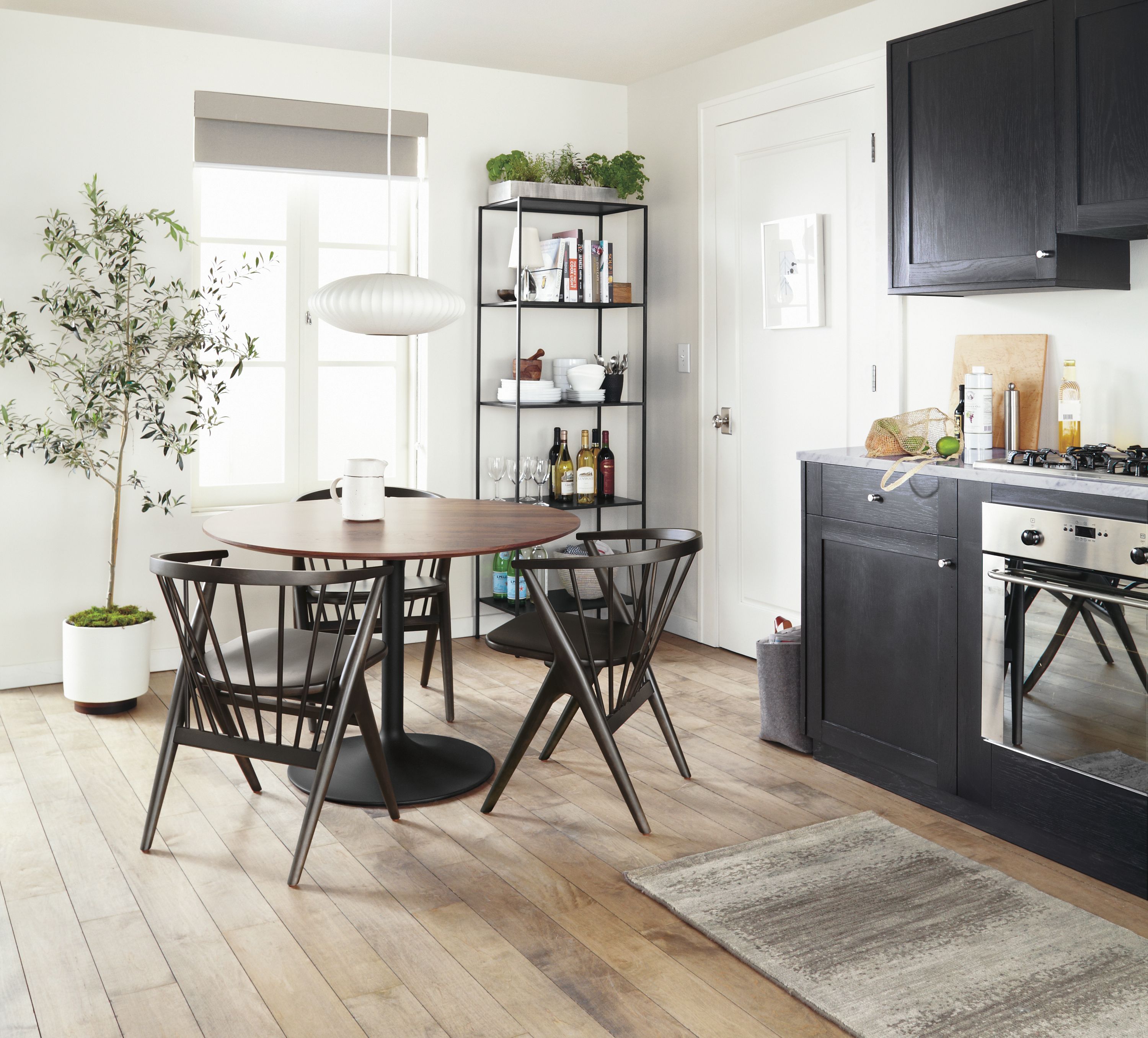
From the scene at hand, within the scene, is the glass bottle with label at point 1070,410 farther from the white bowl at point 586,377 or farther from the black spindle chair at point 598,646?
the white bowl at point 586,377

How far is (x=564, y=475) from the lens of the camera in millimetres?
4953

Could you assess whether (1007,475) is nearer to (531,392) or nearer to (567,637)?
(567,637)

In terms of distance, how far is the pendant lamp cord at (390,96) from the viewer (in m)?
3.76

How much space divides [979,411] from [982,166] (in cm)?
65

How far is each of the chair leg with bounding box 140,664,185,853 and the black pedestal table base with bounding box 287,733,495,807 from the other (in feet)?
1.22

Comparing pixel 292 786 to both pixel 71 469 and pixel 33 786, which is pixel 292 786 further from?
pixel 71 469

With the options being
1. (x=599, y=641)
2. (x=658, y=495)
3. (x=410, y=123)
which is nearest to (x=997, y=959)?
(x=599, y=641)

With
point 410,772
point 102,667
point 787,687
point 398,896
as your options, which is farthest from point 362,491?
Result: point 787,687

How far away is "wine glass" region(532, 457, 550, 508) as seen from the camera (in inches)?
193

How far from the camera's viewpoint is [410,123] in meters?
4.66

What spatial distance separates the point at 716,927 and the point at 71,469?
301 centimetres

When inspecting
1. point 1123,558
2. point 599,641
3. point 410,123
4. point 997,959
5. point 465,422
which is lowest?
point 997,959

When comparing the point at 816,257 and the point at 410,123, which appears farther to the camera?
the point at 410,123

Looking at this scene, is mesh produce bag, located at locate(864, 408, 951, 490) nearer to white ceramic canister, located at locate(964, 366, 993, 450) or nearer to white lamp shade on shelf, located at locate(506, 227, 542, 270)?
white ceramic canister, located at locate(964, 366, 993, 450)
